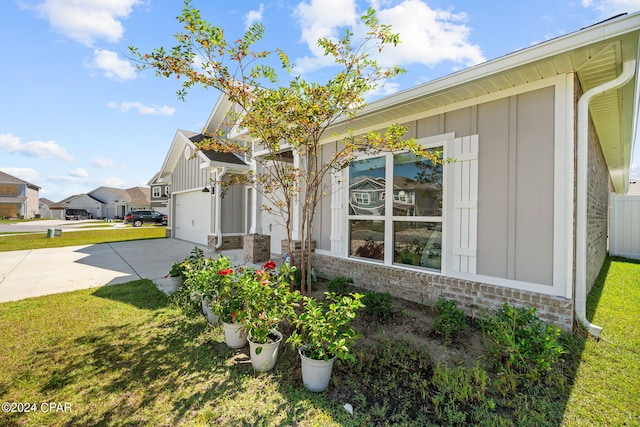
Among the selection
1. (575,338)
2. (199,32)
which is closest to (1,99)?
(199,32)

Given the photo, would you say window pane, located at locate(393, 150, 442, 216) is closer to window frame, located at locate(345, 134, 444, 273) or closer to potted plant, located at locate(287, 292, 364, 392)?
window frame, located at locate(345, 134, 444, 273)

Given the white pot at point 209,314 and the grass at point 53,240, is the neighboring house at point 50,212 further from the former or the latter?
the white pot at point 209,314

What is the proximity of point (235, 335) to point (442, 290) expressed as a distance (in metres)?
3.00

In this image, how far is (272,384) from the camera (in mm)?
2594

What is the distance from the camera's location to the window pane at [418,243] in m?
4.42

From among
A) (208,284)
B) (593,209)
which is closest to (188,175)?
(208,284)

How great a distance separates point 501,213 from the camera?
12.4 feet

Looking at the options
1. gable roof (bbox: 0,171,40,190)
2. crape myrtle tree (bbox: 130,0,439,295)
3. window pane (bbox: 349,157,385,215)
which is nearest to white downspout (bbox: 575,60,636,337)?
crape myrtle tree (bbox: 130,0,439,295)

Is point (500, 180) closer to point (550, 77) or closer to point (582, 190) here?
point (582, 190)

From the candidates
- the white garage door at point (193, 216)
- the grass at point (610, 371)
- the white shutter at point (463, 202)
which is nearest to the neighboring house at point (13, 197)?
the white garage door at point (193, 216)

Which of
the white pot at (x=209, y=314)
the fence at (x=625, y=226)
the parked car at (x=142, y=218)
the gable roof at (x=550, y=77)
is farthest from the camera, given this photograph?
the parked car at (x=142, y=218)

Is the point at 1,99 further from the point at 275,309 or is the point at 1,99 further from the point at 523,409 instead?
the point at 523,409

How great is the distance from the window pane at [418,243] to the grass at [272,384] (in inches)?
65.3

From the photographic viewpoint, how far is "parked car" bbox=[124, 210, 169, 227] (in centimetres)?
2609
